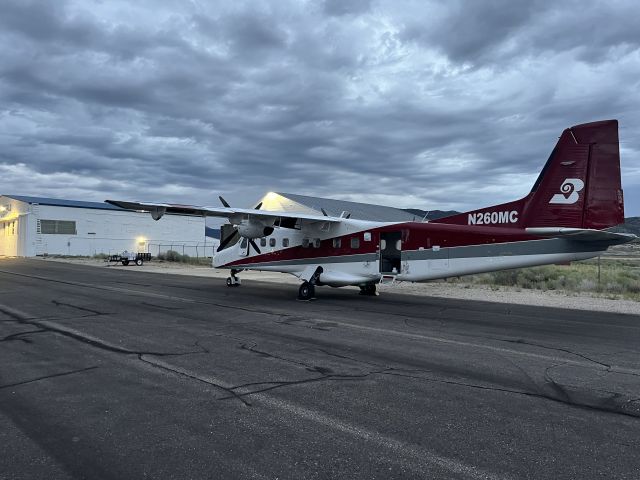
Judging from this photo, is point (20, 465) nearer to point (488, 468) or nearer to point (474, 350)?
point (488, 468)

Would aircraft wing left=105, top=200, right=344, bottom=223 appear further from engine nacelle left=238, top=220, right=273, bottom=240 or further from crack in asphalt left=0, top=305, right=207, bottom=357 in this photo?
crack in asphalt left=0, top=305, right=207, bottom=357

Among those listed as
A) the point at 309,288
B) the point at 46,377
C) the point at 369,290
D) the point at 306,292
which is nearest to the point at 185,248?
the point at 369,290

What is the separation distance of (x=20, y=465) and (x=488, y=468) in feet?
13.2

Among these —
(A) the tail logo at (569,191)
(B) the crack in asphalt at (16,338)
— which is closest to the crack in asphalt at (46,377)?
(B) the crack in asphalt at (16,338)

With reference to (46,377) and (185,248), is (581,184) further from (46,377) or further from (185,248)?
(185,248)

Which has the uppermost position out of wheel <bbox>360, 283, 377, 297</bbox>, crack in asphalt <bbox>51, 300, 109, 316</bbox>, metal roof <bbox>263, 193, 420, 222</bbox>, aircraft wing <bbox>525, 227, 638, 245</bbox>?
metal roof <bbox>263, 193, 420, 222</bbox>

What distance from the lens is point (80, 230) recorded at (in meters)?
70.8

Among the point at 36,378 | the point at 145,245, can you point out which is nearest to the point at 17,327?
the point at 36,378

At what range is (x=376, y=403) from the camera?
18.4 ft

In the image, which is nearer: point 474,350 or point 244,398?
point 244,398

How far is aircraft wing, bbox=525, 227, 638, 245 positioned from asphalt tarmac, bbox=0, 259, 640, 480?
8.62 ft

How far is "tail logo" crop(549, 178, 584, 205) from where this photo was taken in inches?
529

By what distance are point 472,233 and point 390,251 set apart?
129 inches

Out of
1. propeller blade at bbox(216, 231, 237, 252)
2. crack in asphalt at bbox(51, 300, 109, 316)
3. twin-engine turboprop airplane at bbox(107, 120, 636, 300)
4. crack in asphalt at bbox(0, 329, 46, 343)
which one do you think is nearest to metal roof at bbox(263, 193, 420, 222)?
propeller blade at bbox(216, 231, 237, 252)
